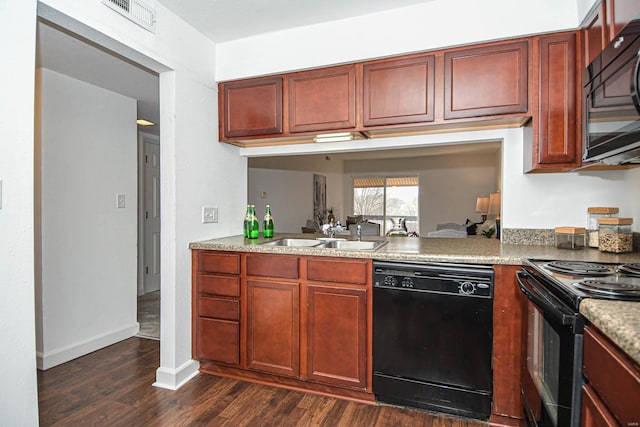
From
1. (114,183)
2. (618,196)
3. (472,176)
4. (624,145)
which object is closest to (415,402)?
(624,145)

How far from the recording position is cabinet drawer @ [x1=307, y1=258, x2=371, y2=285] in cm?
200

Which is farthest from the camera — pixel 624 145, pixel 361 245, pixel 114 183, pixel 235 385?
pixel 114 183

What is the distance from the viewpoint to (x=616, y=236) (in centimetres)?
191

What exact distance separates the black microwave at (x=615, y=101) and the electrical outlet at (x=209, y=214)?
7.44 feet

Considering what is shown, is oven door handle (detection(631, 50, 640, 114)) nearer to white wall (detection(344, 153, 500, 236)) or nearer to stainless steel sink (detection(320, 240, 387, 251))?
stainless steel sink (detection(320, 240, 387, 251))

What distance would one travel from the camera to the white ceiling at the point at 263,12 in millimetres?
2125

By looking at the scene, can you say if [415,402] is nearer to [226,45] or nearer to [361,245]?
[361,245]

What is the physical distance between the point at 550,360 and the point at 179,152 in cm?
224

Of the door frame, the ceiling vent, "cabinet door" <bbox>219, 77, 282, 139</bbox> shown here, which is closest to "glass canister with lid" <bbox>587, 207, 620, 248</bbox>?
"cabinet door" <bbox>219, 77, 282, 139</bbox>

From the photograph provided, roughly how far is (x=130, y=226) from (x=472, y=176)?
723cm

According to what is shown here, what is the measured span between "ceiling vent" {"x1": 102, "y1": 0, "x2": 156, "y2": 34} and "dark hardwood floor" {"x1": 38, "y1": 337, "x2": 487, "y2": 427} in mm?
2167

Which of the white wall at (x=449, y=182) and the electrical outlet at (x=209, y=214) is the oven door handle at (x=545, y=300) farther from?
the white wall at (x=449, y=182)

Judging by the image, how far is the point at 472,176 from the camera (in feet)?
26.6

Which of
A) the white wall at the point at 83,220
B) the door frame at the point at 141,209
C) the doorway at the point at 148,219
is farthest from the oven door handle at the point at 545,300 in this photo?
the door frame at the point at 141,209
